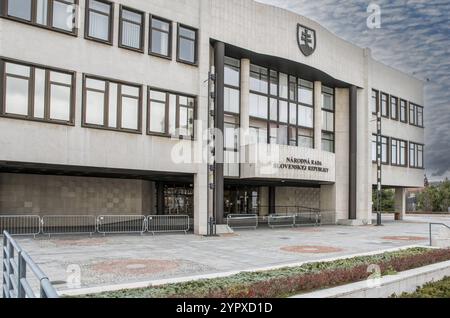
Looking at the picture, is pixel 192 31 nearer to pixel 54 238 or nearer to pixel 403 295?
pixel 54 238

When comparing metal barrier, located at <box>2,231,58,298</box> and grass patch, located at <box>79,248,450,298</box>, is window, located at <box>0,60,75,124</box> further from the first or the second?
grass patch, located at <box>79,248,450,298</box>

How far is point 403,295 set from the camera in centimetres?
955

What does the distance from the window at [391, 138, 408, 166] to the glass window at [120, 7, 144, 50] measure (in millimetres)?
27753

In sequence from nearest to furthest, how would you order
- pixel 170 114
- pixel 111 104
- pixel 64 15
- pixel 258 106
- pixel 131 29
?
1. pixel 64 15
2. pixel 111 104
3. pixel 131 29
4. pixel 170 114
5. pixel 258 106

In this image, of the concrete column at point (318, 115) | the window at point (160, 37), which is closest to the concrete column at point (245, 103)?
the window at point (160, 37)

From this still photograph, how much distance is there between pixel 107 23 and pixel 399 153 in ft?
Answer: 102

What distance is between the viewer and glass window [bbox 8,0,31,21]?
18.5m

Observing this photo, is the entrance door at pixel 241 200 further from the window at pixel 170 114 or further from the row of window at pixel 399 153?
the window at pixel 170 114

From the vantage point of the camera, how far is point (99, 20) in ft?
69.3

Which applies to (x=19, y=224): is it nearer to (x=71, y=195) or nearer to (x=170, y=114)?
(x=71, y=195)

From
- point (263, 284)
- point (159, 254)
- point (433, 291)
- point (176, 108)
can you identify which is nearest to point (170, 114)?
point (176, 108)

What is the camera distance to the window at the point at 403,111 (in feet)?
141

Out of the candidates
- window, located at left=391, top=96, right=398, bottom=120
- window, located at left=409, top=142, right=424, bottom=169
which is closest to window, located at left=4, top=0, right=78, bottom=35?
window, located at left=391, top=96, right=398, bottom=120

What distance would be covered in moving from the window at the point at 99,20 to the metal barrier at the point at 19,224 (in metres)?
9.03
